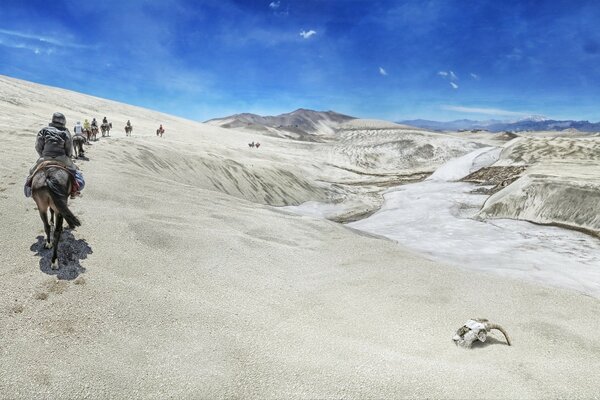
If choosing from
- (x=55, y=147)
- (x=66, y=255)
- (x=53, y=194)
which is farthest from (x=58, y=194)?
(x=66, y=255)

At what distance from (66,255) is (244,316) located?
4146 mm

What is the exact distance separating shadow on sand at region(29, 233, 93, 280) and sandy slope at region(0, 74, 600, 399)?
0.04 m

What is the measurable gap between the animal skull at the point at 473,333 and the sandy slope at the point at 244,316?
185mm

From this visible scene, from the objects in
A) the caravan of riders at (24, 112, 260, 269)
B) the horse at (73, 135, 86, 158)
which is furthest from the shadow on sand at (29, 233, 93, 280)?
the horse at (73, 135, 86, 158)

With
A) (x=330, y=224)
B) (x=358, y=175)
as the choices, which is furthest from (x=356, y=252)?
(x=358, y=175)

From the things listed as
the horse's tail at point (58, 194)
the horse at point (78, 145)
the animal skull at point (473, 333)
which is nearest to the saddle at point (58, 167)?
the horse's tail at point (58, 194)

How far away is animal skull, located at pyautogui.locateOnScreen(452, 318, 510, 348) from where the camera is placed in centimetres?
679

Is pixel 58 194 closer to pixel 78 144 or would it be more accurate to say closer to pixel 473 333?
pixel 473 333

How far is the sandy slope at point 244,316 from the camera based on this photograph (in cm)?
537

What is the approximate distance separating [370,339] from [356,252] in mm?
5540

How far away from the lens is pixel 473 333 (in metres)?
6.80

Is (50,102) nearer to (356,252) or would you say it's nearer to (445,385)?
(356,252)

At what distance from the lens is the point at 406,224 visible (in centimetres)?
2344

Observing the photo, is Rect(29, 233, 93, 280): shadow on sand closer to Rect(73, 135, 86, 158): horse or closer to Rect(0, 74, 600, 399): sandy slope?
Rect(0, 74, 600, 399): sandy slope
